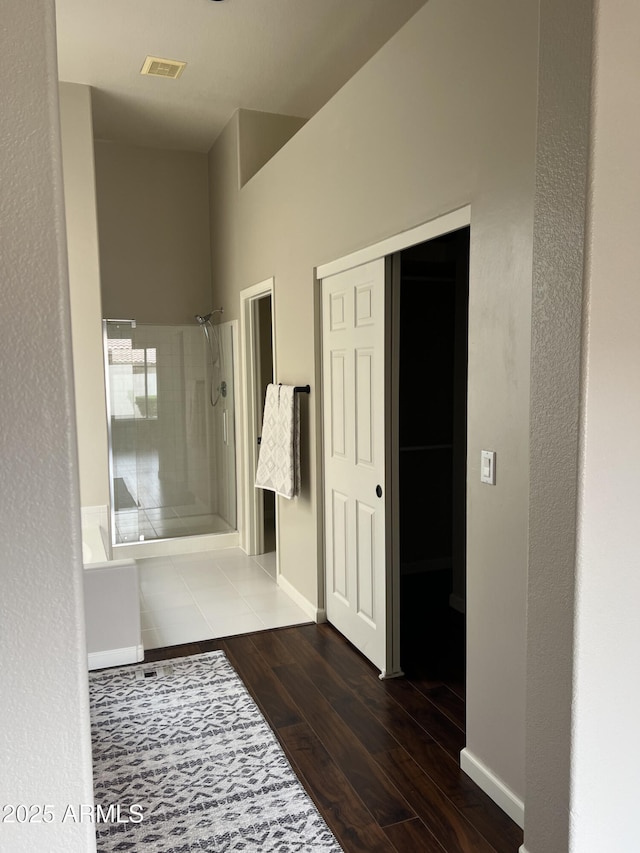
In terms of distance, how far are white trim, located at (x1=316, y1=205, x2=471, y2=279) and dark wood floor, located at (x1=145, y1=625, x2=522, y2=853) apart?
1.94 metres

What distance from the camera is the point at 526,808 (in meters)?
1.70

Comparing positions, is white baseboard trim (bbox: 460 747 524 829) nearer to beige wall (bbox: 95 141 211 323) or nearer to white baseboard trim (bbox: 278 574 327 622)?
white baseboard trim (bbox: 278 574 327 622)

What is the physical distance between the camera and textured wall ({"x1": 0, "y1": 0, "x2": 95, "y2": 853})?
1.00 m

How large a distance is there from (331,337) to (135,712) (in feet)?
6.63

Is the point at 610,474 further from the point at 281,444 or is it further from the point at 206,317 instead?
the point at 206,317

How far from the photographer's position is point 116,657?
329cm

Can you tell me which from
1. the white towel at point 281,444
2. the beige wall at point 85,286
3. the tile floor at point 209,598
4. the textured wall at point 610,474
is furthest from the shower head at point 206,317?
the textured wall at point 610,474

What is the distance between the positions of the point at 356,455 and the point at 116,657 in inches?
62.5

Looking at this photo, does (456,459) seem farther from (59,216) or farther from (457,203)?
(59,216)

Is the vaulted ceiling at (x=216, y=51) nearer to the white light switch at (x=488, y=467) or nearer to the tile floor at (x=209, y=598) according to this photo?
the white light switch at (x=488, y=467)

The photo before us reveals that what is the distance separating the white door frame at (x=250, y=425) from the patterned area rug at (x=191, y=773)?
203 cm

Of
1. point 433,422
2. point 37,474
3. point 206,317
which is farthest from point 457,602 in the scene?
point 37,474

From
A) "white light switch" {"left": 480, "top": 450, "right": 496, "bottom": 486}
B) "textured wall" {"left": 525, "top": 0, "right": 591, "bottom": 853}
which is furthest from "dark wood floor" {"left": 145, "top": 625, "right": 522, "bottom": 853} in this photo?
"white light switch" {"left": 480, "top": 450, "right": 496, "bottom": 486}

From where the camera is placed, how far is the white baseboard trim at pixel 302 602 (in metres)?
3.72
